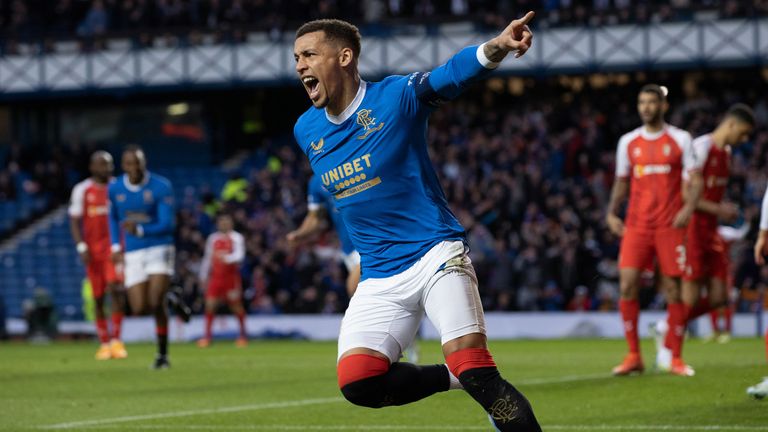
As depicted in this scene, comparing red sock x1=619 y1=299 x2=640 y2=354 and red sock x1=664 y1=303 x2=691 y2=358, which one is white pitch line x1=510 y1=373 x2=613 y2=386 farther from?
red sock x1=664 y1=303 x2=691 y2=358

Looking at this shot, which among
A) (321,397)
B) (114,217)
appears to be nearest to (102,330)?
(114,217)

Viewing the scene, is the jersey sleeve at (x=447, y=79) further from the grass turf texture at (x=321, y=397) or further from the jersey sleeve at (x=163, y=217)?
the jersey sleeve at (x=163, y=217)

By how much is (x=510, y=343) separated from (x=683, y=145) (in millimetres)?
9782

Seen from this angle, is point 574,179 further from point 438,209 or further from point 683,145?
point 438,209

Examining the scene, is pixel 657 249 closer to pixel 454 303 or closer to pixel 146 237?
pixel 146 237

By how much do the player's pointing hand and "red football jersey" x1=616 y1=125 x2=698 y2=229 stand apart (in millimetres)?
6553

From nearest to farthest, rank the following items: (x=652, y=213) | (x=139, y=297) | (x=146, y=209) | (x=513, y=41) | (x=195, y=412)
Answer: (x=513, y=41) → (x=195, y=412) → (x=652, y=213) → (x=139, y=297) → (x=146, y=209)

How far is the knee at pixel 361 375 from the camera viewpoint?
244 inches

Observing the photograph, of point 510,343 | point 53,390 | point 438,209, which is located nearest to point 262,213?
point 510,343

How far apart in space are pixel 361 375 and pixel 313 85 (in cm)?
139

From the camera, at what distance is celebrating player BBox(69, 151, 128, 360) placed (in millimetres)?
17734

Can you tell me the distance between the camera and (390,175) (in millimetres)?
6297

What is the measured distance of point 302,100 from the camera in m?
36.9

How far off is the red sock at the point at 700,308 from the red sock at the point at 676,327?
0.26 meters
